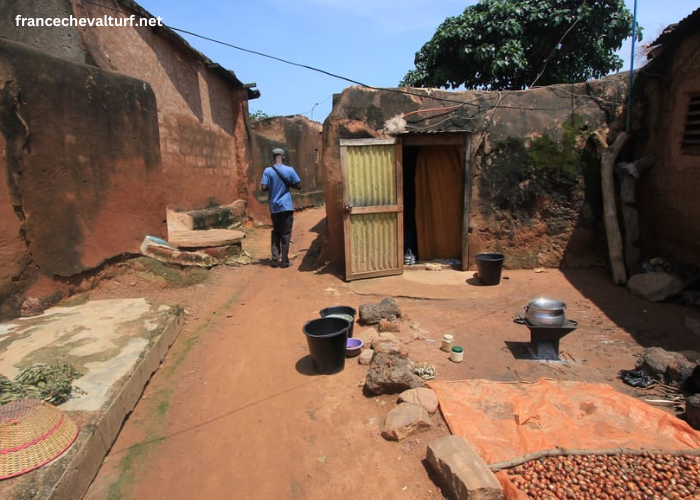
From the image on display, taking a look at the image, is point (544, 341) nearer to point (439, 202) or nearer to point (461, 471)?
point (461, 471)

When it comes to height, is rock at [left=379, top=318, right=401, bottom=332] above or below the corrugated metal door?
below

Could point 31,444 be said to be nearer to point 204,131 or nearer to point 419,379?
point 419,379

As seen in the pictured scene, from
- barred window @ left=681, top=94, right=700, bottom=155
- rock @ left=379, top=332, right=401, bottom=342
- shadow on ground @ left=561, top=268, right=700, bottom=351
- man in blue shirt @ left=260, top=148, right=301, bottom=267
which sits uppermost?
barred window @ left=681, top=94, right=700, bottom=155

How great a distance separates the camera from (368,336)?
4391 millimetres

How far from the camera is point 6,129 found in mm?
3990

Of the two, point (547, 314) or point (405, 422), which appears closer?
point (405, 422)

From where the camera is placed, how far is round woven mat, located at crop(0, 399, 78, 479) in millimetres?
2104

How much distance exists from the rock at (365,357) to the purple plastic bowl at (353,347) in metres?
0.07

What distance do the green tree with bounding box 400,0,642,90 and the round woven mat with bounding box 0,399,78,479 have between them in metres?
11.0

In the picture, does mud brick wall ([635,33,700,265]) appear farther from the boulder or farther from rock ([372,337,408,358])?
rock ([372,337,408,358])

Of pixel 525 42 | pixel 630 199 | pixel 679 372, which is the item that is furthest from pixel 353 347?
pixel 525 42

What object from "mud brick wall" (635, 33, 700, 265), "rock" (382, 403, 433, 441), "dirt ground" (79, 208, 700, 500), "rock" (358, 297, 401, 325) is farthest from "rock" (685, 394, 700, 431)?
"mud brick wall" (635, 33, 700, 265)

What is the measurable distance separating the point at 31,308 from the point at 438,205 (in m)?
5.99

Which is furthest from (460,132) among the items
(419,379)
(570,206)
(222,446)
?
(222,446)
